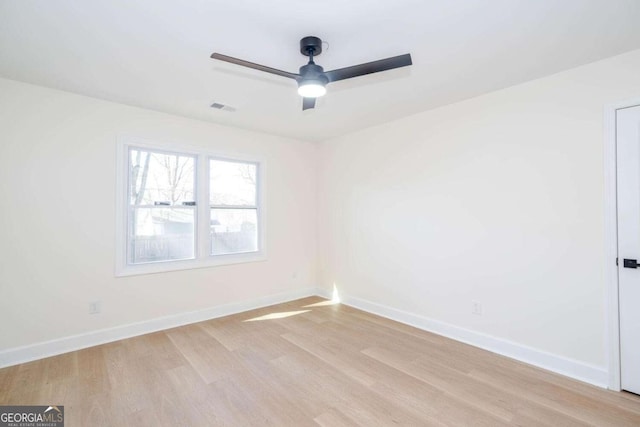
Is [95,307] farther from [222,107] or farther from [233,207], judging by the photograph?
[222,107]

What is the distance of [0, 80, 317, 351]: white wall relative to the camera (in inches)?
114

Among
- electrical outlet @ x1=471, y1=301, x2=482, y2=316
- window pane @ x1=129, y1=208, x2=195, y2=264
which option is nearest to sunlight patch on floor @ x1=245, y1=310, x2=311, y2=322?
window pane @ x1=129, y1=208, x2=195, y2=264

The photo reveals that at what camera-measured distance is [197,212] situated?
13.4 feet

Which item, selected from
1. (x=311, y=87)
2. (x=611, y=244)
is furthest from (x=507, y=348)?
(x=311, y=87)

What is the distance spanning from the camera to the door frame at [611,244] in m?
2.43

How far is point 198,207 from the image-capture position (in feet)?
13.4

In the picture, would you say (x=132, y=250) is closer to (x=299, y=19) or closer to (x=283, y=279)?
(x=283, y=279)

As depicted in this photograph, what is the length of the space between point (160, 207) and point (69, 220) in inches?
35.3

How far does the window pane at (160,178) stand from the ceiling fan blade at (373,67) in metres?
2.64

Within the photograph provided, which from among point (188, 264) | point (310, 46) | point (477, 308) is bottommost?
point (477, 308)

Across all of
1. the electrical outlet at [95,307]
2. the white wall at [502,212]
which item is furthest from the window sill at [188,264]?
the white wall at [502,212]

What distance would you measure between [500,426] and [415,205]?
7.84 ft

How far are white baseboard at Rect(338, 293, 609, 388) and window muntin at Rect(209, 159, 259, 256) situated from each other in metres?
2.18

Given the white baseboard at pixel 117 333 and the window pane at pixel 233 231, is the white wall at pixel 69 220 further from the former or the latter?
the window pane at pixel 233 231
